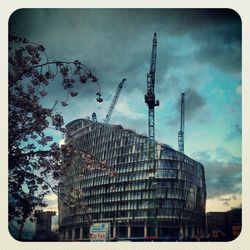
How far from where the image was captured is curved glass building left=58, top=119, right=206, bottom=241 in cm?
385

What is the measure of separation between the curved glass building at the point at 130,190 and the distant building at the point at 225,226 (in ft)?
0.23

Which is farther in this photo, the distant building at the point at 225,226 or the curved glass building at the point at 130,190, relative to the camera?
the curved glass building at the point at 130,190

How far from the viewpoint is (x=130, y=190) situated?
13.2ft

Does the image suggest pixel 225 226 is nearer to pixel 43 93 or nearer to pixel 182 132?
pixel 182 132

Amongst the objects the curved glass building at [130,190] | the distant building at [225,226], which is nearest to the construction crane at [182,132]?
the curved glass building at [130,190]

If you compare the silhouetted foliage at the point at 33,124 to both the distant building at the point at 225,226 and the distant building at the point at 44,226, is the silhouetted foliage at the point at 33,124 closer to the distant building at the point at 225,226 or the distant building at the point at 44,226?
the distant building at the point at 44,226

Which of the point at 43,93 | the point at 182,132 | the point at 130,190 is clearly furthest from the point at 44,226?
the point at 182,132

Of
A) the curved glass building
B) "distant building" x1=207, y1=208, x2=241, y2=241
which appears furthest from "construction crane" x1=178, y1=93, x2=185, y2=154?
"distant building" x1=207, y1=208, x2=241, y2=241

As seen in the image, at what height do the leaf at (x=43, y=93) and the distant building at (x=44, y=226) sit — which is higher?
the leaf at (x=43, y=93)

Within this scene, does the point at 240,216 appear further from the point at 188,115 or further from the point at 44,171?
the point at 44,171

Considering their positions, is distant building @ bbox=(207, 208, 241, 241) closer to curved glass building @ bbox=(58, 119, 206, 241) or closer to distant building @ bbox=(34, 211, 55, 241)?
curved glass building @ bbox=(58, 119, 206, 241)

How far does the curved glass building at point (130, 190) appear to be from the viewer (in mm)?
3848

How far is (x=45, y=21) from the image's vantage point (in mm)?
3799
